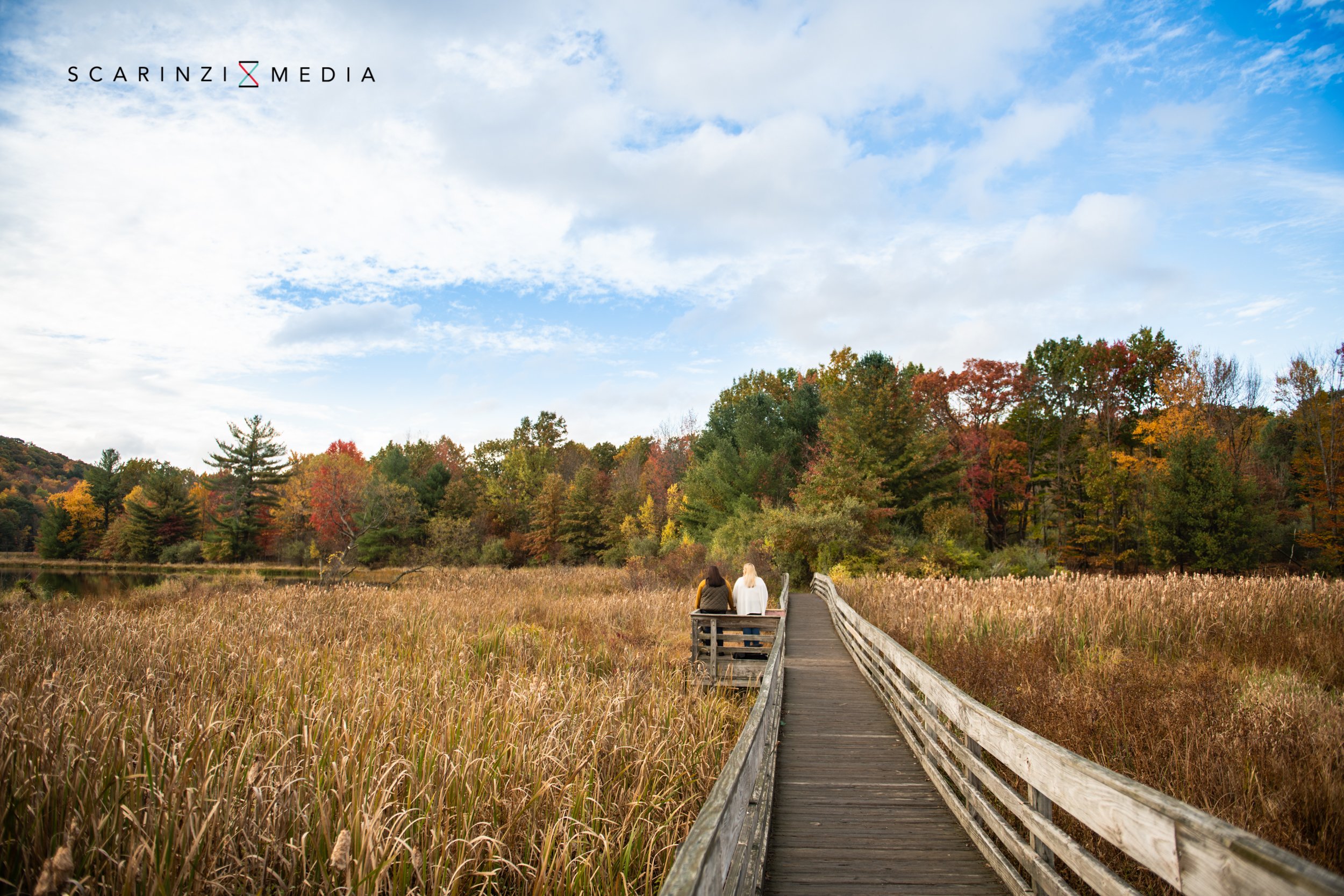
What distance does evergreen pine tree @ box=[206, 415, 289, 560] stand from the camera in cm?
4831

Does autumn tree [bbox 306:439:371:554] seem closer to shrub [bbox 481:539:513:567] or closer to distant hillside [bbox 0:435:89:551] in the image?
shrub [bbox 481:539:513:567]

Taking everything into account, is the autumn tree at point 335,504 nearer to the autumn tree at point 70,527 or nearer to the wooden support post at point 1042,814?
the autumn tree at point 70,527

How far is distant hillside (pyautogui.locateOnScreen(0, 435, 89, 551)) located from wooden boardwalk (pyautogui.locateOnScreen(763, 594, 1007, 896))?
8019 cm

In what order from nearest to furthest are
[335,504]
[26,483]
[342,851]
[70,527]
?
[342,851], [335,504], [70,527], [26,483]

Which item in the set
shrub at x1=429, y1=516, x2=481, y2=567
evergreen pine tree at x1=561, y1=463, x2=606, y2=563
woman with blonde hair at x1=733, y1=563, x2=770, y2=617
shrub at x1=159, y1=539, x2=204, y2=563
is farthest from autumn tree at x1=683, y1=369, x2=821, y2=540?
shrub at x1=159, y1=539, x2=204, y2=563

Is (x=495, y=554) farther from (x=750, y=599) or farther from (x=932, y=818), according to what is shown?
(x=932, y=818)

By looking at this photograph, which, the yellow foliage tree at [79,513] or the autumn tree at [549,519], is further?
the yellow foliage tree at [79,513]

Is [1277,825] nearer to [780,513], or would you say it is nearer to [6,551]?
[780,513]

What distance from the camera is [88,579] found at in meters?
33.4

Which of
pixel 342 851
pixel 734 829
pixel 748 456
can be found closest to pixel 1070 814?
pixel 734 829

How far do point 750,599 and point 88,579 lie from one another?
40.5 m

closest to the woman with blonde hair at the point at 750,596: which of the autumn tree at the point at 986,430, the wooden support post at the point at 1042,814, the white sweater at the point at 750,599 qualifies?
the white sweater at the point at 750,599

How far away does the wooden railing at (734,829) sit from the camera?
5.42 feet

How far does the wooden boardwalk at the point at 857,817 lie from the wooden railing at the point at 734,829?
9.8 inches
